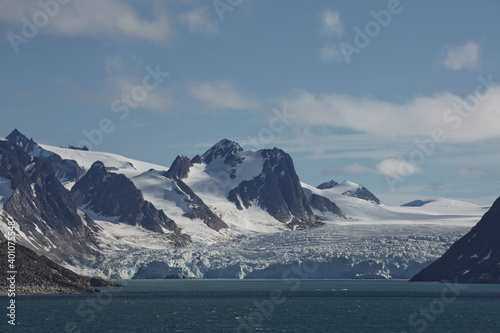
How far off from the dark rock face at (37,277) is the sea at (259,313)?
5.29 meters

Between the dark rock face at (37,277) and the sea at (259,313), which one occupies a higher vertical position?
the dark rock face at (37,277)

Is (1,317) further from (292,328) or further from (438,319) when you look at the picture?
(438,319)

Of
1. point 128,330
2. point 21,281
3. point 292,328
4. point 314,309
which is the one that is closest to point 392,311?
point 314,309

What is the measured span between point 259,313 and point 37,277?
5894cm

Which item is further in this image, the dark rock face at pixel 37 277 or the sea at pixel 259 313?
the dark rock face at pixel 37 277

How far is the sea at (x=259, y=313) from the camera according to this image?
90250 millimetres

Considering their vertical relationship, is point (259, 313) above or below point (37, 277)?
below

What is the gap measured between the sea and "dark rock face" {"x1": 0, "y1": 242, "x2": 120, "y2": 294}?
5291mm

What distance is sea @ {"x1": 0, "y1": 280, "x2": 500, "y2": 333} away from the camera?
296 ft

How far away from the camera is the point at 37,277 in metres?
150

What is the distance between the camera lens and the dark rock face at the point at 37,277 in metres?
145

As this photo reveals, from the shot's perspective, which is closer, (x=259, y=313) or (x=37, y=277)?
(x=259, y=313)

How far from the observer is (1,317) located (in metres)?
98.9

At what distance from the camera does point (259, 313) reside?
11031 centimetres
